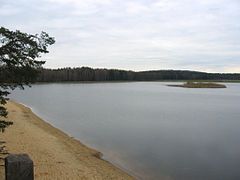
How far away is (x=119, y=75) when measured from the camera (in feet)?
568

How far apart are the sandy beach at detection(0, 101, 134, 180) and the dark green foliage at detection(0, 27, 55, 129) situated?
2.69 m

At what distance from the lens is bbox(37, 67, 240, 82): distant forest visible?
6132 inches

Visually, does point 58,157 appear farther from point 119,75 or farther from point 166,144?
point 119,75

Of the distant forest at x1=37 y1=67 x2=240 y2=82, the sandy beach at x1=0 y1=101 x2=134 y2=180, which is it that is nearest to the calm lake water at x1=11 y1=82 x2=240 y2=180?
the sandy beach at x1=0 y1=101 x2=134 y2=180

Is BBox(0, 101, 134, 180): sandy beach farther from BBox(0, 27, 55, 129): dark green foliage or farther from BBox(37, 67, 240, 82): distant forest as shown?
BBox(37, 67, 240, 82): distant forest

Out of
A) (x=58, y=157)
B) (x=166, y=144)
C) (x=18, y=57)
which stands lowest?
(x=166, y=144)

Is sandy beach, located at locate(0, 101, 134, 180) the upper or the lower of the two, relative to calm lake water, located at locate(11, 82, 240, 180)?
upper

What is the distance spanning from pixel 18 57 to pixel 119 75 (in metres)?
165

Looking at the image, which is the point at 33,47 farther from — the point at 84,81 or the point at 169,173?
the point at 84,81

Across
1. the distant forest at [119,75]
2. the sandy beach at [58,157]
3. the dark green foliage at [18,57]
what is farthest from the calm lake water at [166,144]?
the distant forest at [119,75]

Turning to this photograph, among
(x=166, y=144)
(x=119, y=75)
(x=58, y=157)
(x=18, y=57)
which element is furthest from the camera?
(x=119, y=75)

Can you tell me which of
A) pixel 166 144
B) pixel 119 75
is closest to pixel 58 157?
pixel 166 144

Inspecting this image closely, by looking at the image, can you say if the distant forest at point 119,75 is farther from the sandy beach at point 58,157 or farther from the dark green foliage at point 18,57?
the dark green foliage at point 18,57

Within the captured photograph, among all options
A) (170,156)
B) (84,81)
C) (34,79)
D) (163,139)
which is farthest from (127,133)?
(84,81)
